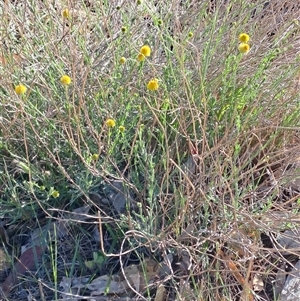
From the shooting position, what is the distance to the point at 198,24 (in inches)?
77.9

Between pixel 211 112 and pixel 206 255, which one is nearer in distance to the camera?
pixel 206 255

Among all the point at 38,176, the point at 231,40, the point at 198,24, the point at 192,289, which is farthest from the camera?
the point at 198,24

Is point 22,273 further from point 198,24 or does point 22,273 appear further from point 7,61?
point 198,24

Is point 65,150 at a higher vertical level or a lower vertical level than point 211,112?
higher

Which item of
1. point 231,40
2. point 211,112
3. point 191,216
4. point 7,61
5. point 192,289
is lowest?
point 192,289

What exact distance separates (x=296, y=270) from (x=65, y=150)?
30.4 inches

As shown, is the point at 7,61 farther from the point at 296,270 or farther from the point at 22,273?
the point at 296,270

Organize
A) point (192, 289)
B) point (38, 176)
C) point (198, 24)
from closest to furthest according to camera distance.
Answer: point (192, 289)
point (38, 176)
point (198, 24)

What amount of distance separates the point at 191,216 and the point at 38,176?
47 centimetres

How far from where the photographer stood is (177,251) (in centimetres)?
153

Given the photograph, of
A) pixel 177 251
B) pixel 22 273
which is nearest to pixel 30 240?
pixel 22 273

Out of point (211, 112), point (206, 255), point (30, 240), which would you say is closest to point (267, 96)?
point (211, 112)

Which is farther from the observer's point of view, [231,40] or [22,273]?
[231,40]

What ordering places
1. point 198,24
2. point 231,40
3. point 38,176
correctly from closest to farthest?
point 38,176
point 231,40
point 198,24
